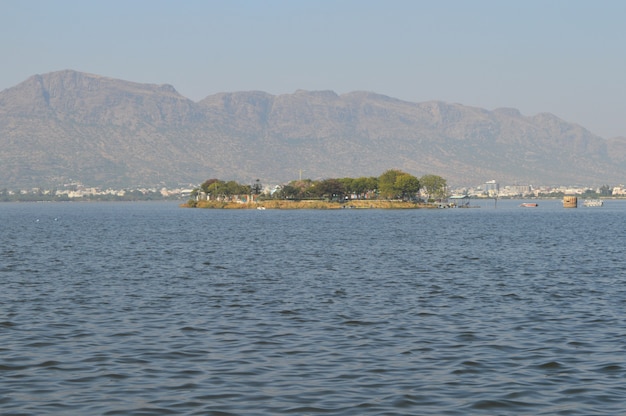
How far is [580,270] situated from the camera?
193ft

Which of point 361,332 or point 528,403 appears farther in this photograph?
point 361,332

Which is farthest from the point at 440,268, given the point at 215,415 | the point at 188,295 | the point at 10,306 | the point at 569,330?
the point at 215,415

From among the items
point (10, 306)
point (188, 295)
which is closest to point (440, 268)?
point (188, 295)

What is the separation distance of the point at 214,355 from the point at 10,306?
16.1 m

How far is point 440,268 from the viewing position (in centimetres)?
6122

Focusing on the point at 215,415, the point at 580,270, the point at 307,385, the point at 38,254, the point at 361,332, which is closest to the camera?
the point at 215,415

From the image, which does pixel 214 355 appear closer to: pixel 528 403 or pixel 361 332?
pixel 361 332

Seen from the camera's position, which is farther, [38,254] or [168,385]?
[38,254]

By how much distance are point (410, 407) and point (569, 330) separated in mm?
13558

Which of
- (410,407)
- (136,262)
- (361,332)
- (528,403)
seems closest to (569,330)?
(361,332)

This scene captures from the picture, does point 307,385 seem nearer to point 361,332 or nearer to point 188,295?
point 361,332

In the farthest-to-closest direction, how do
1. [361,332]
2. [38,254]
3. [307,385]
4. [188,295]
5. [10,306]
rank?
[38,254] → [188,295] → [10,306] → [361,332] → [307,385]

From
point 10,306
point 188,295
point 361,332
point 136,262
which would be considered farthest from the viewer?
point 136,262

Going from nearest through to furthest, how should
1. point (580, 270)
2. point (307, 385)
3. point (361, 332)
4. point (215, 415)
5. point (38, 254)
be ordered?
1. point (215, 415)
2. point (307, 385)
3. point (361, 332)
4. point (580, 270)
5. point (38, 254)
